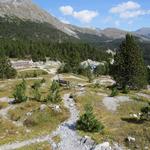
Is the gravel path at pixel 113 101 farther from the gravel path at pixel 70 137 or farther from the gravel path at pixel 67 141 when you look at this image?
the gravel path at pixel 67 141

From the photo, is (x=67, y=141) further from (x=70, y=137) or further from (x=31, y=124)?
(x=31, y=124)

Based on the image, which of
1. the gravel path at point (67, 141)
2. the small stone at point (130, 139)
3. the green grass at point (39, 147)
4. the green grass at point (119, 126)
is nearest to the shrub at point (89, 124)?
the green grass at point (119, 126)

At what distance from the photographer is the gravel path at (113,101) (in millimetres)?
64688

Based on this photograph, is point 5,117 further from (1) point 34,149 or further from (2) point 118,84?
(2) point 118,84

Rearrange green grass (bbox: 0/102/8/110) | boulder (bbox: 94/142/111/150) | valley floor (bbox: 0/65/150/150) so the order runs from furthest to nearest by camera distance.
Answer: green grass (bbox: 0/102/8/110) → valley floor (bbox: 0/65/150/150) → boulder (bbox: 94/142/111/150)

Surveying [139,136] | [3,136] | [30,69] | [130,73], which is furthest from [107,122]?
[30,69]

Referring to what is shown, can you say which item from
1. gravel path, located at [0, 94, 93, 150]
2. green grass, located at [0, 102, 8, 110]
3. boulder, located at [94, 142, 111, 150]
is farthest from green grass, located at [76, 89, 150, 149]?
green grass, located at [0, 102, 8, 110]

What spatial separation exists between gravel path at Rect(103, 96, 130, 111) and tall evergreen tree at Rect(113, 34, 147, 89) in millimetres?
23764

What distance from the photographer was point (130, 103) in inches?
2709

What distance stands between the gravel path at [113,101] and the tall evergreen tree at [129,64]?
23.8 metres

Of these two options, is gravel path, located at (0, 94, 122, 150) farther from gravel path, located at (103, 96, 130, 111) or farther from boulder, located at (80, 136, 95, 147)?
gravel path, located at (103, 96, 130, 111)

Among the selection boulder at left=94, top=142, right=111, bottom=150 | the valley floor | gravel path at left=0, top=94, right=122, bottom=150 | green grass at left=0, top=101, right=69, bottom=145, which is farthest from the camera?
green grass at left=0, top=101, right=69, bottom=145

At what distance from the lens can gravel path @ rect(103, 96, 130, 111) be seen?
212 feet

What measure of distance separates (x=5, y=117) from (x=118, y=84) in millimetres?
52756
